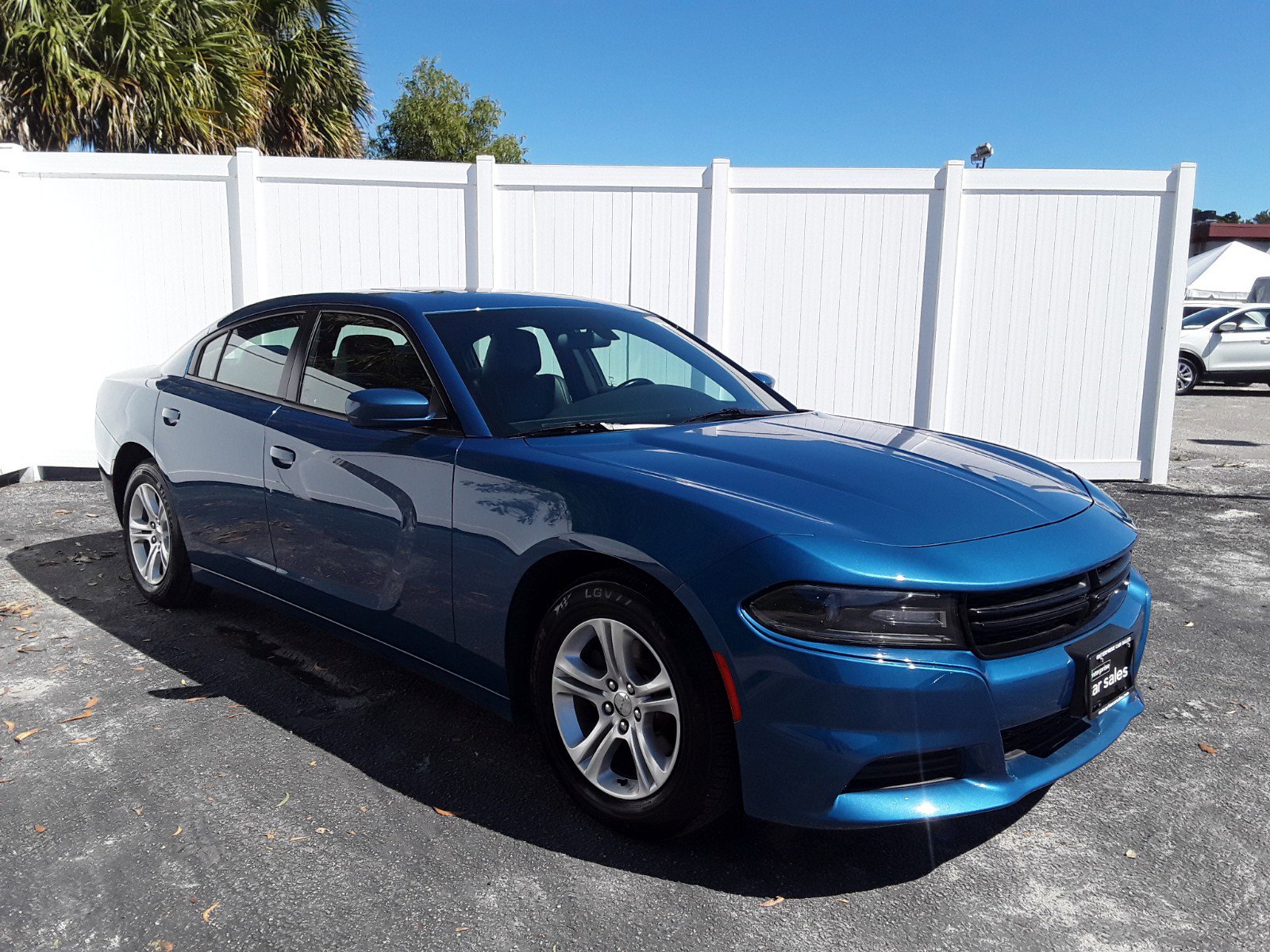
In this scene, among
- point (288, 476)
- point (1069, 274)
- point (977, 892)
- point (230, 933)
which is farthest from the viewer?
point (1069, 274)

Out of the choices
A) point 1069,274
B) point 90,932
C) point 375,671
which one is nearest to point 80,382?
point 375,671

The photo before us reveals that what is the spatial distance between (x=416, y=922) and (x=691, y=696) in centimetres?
88

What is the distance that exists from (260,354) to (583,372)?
1.50 metres

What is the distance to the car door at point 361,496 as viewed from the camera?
3.30 metres

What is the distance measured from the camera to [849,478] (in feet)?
9.55

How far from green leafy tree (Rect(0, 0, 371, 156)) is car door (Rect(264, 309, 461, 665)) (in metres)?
10.5

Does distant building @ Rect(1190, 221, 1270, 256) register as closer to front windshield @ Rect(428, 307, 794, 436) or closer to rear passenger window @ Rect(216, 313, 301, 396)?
front windshield @ Rect(428, 307, 794, 436)

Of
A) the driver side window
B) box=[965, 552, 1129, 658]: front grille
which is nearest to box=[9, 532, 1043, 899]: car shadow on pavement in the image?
box=[965, 552, 1129, 658]: front grille

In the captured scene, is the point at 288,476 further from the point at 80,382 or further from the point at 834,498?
the point at 80,382

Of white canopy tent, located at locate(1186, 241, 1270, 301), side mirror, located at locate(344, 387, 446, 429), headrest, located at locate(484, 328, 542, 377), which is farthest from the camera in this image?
white canopy tent, located at locate(1186, 241, 1270, 301)

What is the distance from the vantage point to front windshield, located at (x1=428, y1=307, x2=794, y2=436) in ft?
11.4

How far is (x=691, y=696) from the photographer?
260 cm

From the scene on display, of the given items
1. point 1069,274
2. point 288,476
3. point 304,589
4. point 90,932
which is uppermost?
point 1069,274

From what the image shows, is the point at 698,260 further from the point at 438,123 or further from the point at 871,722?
the point at 438,123
